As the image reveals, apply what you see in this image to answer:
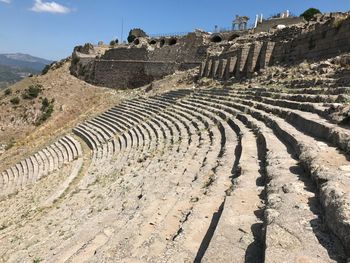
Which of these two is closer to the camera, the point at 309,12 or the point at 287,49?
the point at 287,49

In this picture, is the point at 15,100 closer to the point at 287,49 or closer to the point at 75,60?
the point at 75,60

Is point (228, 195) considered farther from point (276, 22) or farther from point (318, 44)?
point (276, 22)

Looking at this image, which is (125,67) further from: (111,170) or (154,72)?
(111,170)

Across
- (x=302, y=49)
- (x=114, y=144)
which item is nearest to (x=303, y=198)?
(x=114, y=144)

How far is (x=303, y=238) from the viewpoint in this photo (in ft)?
9.16

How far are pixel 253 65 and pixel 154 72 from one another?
15.8 m

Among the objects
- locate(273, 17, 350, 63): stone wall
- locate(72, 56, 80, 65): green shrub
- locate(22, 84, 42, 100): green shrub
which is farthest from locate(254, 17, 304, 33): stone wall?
locate(22, 84, 42, 100): green shrub

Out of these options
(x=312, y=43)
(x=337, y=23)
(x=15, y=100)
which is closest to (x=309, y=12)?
(x=312, y=43)

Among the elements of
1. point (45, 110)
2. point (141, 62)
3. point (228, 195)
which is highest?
point (141, 62)

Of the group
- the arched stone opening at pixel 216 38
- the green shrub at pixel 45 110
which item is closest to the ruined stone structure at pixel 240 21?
the arched stone opening at pixel 216 38

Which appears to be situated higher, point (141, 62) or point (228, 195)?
point (141, 62)

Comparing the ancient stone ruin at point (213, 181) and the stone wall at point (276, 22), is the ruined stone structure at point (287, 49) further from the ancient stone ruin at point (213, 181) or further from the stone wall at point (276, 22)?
the stone wall at point (276, 22)

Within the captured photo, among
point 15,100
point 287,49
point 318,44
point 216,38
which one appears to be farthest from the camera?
point 216,38

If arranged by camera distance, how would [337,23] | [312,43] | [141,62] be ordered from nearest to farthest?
[337,23], [312,43], [141,62]
